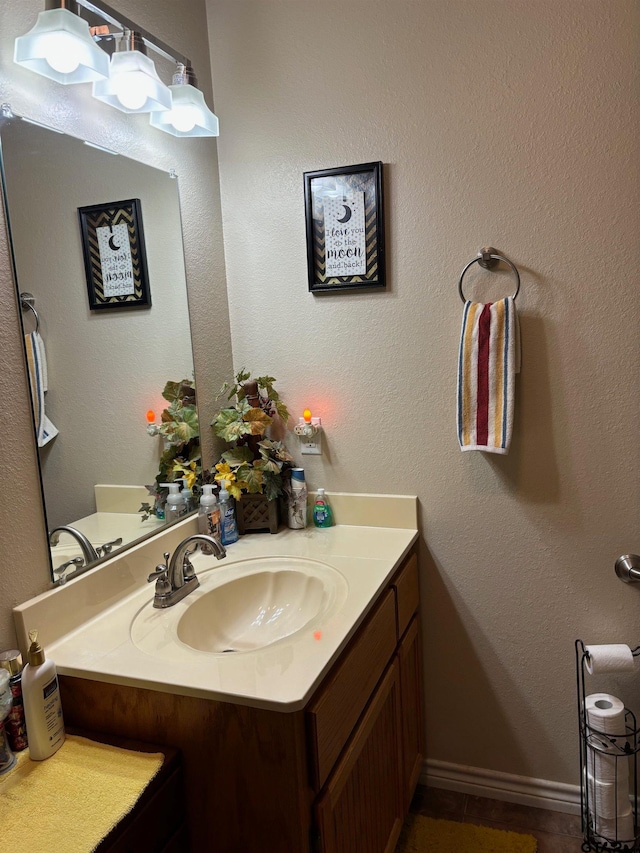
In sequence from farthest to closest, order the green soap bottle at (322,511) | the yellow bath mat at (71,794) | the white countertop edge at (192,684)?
the green soap bottle at (322,511) < the white countertop edge at (192,684) < the yellow bath mat at (71,794)

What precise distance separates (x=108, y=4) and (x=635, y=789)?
8.18 ft

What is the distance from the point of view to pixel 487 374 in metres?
1.69

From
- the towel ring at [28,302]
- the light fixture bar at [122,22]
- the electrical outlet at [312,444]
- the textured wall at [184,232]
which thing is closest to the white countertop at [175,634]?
the textured wall at [184,232]

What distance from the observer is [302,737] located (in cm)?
107

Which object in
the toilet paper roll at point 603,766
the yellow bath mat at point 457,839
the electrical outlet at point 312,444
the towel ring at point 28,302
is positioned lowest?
the yellow bath mat at point 457,839

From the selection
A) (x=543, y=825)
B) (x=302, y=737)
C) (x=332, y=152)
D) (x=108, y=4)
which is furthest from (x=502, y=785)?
(x=108, y=4)

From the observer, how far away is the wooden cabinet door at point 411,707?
5.59 feet

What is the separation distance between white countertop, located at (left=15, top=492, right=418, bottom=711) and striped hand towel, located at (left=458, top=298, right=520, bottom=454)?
1.28 feet

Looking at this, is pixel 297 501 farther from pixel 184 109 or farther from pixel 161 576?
pixel 184 109

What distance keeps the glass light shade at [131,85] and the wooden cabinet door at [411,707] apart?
154 centimetres

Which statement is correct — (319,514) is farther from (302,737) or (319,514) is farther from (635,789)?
(635,789)

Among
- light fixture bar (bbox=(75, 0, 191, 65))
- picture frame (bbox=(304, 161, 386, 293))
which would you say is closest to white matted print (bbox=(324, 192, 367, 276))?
picture frame (bbox=(304, 161, 386, 293))

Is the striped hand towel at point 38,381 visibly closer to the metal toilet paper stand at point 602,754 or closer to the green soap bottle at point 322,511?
the green soap bottle at point 322,511

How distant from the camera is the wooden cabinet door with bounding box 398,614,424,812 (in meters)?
1.70
